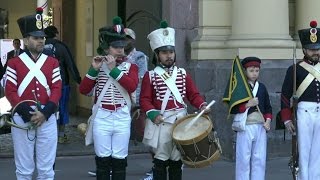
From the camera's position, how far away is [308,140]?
825cm

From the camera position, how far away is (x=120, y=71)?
25.1 feet

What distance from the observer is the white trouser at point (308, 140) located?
819cm

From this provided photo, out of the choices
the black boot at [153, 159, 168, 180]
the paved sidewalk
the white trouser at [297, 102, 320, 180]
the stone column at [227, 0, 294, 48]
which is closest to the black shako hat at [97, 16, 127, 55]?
the black boot at [153, 159, 168, 180]

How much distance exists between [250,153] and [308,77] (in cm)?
113

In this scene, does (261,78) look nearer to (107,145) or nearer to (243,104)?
(243,104)

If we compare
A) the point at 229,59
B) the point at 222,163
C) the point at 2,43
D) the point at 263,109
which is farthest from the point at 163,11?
the point at 2,43

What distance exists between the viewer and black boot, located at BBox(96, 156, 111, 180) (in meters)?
7.75

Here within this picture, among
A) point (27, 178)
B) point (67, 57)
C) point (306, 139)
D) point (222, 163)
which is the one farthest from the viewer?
point (67, 57)

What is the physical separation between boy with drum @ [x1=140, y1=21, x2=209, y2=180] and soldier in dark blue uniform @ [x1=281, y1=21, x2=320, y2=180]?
110 cm

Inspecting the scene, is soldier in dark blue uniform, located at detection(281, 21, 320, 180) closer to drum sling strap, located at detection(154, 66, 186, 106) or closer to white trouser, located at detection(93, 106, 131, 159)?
drum sling strap, located at detection(154, 66, 186, 106)

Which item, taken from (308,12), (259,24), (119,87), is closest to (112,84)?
(119,87)

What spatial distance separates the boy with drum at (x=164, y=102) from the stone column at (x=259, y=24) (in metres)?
3.79

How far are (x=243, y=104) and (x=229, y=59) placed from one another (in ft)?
11.8

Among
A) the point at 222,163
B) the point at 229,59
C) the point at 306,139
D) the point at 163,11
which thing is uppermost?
the point at 163,11
